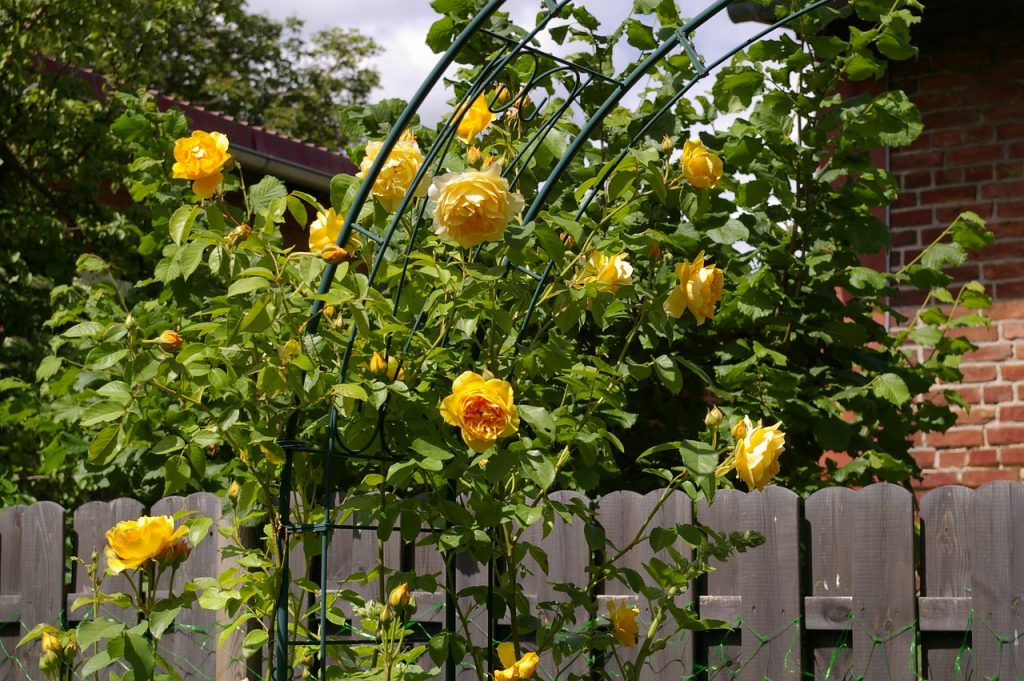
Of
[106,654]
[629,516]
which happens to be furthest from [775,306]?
[106,654]

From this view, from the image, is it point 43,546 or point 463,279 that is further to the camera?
point 43,546

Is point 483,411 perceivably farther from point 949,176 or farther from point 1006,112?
point 1006,112

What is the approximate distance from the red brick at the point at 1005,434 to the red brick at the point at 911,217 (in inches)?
33.9

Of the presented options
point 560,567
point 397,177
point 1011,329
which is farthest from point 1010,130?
point 397,177

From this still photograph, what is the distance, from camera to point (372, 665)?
208 centimetres

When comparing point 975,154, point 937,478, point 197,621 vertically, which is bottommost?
point 197,621

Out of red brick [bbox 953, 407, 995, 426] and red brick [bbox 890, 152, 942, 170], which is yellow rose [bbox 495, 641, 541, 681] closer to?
red brick [bbox 953, 407, 995, 426]

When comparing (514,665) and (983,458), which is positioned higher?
(983,458)

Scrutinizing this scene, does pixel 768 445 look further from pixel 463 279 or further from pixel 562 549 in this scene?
pixel 562 549

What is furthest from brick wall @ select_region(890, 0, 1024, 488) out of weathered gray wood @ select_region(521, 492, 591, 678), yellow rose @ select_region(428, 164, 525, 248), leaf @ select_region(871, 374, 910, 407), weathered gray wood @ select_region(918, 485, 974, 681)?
yellow rose @ select_region(428, 164, 525, 248)

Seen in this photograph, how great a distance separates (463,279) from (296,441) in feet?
1.23

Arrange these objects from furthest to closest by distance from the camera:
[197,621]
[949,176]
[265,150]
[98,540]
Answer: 1. [265,150]
2. [949,176]
3. [98,540]
4. [197,621]

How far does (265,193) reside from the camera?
2100 millimetres

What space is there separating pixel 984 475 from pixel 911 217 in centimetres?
106
